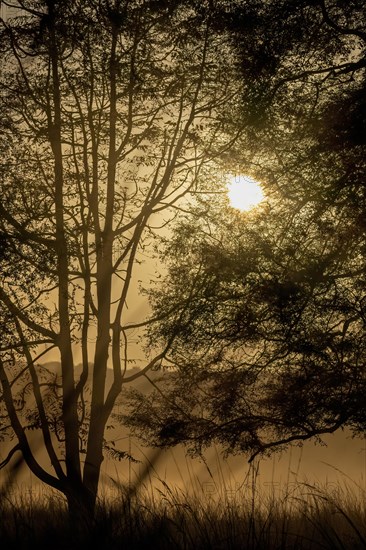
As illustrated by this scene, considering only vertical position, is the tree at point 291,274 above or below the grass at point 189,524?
above

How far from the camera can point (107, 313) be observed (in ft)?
55.8

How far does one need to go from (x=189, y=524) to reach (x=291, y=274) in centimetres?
564

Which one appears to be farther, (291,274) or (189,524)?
(291,274)

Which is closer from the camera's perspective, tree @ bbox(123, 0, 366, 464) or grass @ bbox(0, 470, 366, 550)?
grass @ bbox(0, 470, 366, 550)

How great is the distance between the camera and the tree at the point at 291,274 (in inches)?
509

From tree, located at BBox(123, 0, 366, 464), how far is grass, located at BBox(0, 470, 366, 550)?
4370mm

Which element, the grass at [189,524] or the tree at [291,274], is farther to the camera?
the tree at [291,274]

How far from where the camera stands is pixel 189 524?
8539 millimetres

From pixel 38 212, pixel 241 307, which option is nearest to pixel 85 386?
pixel 38 212

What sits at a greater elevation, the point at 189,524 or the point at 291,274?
the point at 291,274

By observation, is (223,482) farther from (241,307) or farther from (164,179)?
(164,179)

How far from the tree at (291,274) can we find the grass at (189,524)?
4370 millimetres

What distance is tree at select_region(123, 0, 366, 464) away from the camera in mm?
12922

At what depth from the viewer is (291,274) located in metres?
13.1
